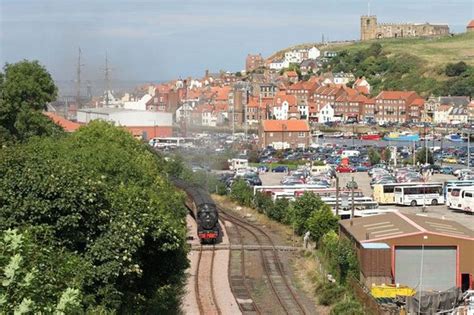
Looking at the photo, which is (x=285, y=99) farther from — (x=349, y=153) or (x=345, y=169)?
(x=345, y=169)

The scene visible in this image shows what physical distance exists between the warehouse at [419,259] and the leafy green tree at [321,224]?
9.12 feet

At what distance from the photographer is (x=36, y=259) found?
18.6 feet

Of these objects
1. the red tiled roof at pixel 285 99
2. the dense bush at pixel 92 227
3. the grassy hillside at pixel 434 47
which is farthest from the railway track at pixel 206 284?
the grassy hillside at pixel 434 47

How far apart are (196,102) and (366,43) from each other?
1214 inches

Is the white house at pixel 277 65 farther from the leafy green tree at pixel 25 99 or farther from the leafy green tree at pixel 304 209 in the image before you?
the leafy green tree at pixel 304 209

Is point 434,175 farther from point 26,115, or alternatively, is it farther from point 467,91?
point 467,91

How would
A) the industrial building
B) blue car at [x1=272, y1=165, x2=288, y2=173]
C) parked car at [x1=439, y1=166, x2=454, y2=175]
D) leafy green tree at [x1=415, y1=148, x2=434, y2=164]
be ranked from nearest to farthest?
1. parked car at [x1=439, y1=166, x2=454, y2=175]
2. blue car at [x1=272, y1=165, x2=288, y2=173]
3. leafy green tree at [x1=415, y1=148, x2=434, y2=164]
4. the industrial building

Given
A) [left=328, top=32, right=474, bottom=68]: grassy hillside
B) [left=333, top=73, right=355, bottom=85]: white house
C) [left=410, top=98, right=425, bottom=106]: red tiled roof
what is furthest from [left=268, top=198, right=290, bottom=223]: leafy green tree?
[left=333, top=73, right=355, bottom=85]: white house

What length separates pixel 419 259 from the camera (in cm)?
1080

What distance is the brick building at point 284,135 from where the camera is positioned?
37688mm

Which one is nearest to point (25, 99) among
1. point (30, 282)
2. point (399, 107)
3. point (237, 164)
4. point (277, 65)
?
point (237, 164)

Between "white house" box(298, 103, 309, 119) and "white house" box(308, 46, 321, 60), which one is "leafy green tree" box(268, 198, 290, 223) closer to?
"white house" box(298, 103, 309, 119)

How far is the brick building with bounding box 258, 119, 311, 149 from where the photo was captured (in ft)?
124

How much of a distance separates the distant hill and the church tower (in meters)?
3.94
